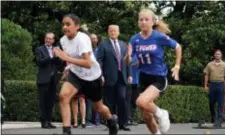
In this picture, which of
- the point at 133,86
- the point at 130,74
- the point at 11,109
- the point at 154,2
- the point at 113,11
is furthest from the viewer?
the point at 154,2

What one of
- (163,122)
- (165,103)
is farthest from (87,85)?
(165,103)

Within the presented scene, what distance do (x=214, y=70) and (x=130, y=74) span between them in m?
3.82

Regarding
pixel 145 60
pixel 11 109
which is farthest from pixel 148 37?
pixel 11 109

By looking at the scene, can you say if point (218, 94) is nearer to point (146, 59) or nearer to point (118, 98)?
point (118, 98)

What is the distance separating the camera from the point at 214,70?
1464 cm

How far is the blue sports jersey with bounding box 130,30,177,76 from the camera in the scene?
29.2 ft

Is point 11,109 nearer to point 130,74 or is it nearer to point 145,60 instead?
point 130,74

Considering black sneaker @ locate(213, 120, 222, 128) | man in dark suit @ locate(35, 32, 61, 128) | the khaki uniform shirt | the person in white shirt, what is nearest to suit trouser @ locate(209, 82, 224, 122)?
the khaki uniform shirt

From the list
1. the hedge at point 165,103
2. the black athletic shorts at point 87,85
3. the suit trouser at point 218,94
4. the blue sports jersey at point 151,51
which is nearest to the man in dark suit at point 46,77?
the hedge at point 165,103

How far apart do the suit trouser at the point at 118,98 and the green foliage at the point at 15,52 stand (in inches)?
197

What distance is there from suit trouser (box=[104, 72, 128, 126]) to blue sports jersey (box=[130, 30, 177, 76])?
212 centimetres

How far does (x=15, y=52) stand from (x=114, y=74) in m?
5.55

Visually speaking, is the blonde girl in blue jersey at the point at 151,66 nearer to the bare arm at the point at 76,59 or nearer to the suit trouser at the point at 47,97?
the bare arm at the point at 76,59

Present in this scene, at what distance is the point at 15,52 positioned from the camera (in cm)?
1605
